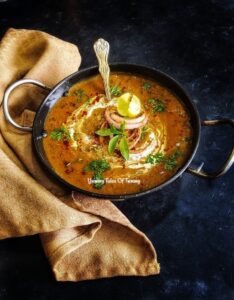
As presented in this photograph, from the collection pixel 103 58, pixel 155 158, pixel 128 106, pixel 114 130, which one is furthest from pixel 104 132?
pixel 103 58

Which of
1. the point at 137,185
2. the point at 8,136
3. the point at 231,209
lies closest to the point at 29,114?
the point at 8,136

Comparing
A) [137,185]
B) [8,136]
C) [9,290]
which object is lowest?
[9,290]

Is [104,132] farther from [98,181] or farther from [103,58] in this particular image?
[103,58]

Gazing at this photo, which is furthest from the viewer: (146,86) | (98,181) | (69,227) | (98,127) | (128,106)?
(146,86)

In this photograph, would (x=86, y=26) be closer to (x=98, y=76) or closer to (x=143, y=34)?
(x=143, y=34)

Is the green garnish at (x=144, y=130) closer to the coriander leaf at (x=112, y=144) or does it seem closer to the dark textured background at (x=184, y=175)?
the coriander leaf at (x=112, y=144)

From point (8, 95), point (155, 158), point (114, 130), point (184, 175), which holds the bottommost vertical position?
point (184, 175)

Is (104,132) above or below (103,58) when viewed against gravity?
below

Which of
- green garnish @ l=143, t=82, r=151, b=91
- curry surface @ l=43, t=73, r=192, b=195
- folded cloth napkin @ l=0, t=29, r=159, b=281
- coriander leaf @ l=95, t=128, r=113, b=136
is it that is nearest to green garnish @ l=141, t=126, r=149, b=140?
curry surface @ l=43, t=73, r=192, b=195
